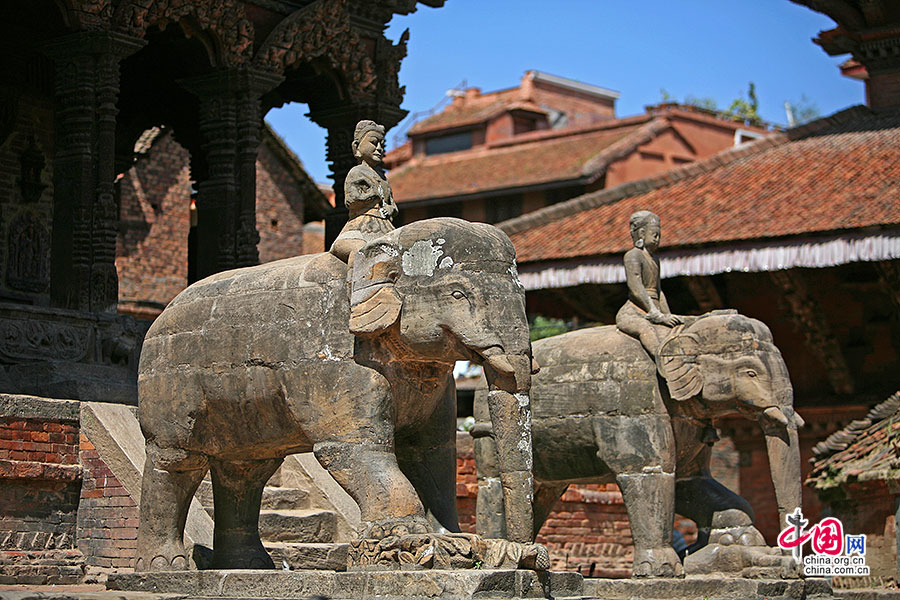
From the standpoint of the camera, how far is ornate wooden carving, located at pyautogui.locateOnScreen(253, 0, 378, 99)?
708 inches

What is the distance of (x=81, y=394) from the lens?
13828 mm

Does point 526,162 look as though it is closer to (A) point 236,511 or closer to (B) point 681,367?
(B) point 681,367

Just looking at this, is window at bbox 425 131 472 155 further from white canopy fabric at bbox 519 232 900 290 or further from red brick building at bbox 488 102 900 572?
white canopy fabric at bbox 519 232 900 290

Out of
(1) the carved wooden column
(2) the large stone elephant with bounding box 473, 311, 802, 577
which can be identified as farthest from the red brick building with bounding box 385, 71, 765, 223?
(2) the large stone elephant with bounding box 473, 311, 802, 577

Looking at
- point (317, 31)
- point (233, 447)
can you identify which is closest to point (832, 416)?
point (317, 31)

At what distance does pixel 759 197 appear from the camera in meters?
25.8

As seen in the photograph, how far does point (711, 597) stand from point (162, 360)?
5027mm

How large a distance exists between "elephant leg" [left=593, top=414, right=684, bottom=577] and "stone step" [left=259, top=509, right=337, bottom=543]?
7.91 ft

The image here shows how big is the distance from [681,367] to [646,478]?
993 mm

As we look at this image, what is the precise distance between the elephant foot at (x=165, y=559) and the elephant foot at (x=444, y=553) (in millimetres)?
1766

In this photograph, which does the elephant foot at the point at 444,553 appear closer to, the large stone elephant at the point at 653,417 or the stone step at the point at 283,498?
the large stone elephant at the point at 653,417

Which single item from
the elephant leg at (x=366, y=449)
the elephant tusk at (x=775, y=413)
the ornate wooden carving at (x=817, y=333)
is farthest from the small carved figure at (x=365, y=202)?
the ornate wooden carving at (x=817, y=333)

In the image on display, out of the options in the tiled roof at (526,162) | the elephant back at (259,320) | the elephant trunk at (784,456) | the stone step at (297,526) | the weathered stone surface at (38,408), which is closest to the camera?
the elephant back at (259,320)

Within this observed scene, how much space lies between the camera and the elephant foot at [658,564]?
13234 mm
